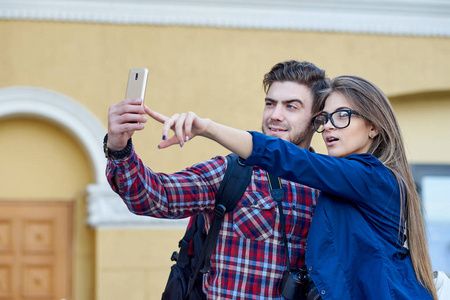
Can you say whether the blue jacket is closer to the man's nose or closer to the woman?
the woman

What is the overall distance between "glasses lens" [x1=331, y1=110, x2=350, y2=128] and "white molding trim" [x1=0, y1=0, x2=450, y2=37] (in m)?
3.56

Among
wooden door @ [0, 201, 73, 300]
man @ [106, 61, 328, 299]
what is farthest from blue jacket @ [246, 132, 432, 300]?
wooden door @ [0, 201, 73, 300]

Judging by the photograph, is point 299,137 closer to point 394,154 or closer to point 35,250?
point 394,154

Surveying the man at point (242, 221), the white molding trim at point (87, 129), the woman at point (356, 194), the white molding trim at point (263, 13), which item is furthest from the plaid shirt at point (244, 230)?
the white molding trim at point (263, 13)

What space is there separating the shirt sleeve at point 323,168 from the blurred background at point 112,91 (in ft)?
11.3

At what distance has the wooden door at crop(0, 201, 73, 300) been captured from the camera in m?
5.23

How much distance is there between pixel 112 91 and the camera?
5227 millimetres

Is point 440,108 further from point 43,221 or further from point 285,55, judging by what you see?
point 43,221

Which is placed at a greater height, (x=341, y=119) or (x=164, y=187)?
(x=341, y=119)

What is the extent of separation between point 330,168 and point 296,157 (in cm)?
12

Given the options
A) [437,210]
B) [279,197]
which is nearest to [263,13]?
[437,210]

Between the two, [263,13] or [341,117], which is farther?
[263,13]

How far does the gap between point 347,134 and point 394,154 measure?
15cm

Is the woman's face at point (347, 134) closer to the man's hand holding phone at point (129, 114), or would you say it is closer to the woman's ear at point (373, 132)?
the woman's ear at point (373, 132)
